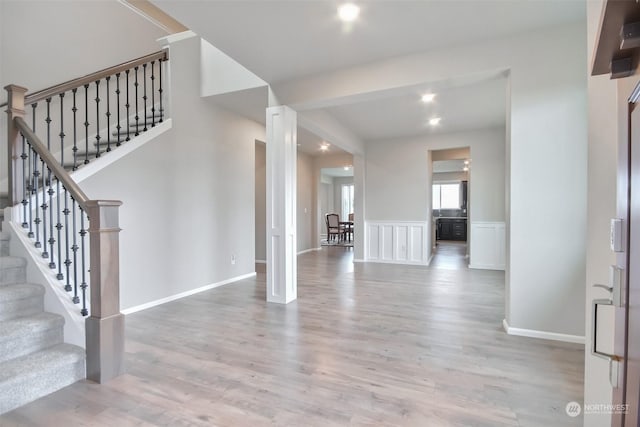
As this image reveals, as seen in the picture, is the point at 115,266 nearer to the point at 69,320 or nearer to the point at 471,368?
the point at 69,320

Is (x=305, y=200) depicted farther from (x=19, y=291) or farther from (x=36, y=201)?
(x=19, y=291)

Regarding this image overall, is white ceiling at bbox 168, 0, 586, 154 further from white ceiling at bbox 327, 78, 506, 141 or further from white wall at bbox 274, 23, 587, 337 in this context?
white ceiling at bbox 327, 78, 506, 141

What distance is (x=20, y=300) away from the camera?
210cm

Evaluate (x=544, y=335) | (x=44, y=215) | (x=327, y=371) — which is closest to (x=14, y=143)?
(x=44, y=215)

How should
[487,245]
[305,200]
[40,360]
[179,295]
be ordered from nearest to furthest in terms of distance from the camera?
1. [40,360]
2. [179,295]
3. [487,245]
4. [305,200]

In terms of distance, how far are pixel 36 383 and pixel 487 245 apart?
245 inches

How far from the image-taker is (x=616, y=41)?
64 centimetres

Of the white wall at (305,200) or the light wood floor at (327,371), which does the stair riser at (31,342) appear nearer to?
the light wood floor at (327,371)

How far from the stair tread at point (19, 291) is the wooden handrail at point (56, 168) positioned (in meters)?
0.76

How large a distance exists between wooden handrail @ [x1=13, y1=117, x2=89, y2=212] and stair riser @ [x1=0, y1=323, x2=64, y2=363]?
888 mm

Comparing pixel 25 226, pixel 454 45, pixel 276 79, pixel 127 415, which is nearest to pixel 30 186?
pixel 25 226

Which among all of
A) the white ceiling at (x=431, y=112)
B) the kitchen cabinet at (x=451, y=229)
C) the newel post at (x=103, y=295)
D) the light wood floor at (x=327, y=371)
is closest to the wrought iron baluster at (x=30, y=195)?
the newel post at (x=103, y=295)

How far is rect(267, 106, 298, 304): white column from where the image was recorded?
355 cm

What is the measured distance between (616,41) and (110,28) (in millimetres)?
5391
